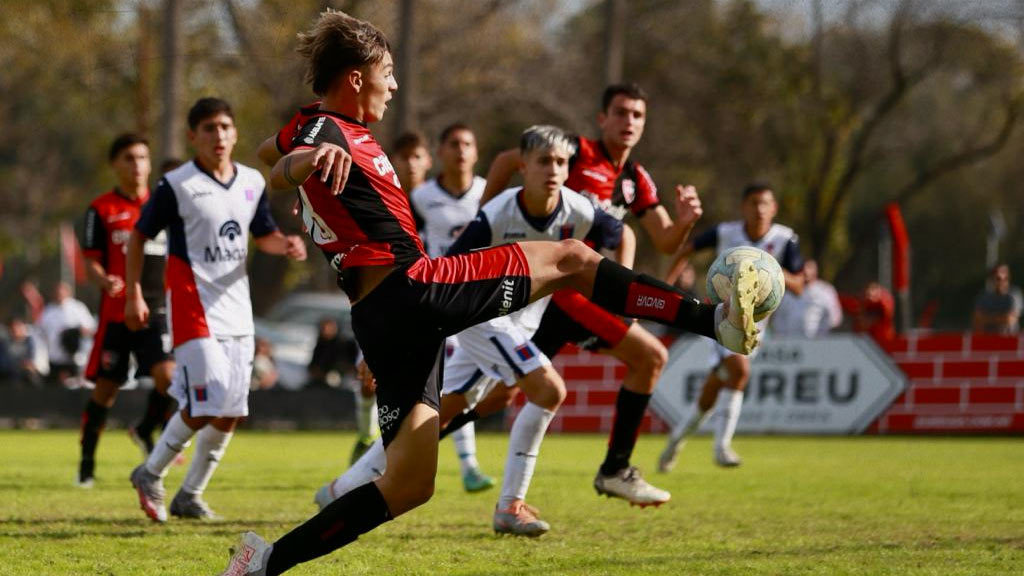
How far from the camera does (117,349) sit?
10.2 m

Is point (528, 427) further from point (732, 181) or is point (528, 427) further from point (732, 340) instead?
point (732, 181)

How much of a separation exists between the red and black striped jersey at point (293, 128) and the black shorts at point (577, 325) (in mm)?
2539

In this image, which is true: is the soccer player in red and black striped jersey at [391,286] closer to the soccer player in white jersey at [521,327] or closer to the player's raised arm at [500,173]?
the soccer player in white jersey at [521,327]

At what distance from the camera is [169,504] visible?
845 centimetres

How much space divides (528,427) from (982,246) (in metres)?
48.3

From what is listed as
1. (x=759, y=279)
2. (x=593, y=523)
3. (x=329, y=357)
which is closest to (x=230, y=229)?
(x=593, y=523)

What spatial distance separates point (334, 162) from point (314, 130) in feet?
0.95

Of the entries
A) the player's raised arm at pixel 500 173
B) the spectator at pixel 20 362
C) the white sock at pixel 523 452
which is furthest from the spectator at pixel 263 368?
the white sock at pixel 523 452

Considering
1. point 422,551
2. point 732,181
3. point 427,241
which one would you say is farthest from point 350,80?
point 732,181

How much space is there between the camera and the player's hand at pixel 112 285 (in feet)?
31.5

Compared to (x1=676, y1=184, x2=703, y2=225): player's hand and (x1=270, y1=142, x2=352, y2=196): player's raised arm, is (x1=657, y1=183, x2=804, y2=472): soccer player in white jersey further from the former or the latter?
(x1=270, y1=142, x2=352, y2=196): player's raised arm

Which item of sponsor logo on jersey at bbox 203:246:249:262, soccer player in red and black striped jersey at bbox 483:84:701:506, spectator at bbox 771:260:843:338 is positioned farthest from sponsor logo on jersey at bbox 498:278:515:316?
spectator at bbox 771:260:843:338

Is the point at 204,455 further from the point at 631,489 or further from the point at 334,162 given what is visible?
the point at 334,162

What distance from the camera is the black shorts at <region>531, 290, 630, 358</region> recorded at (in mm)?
7816
